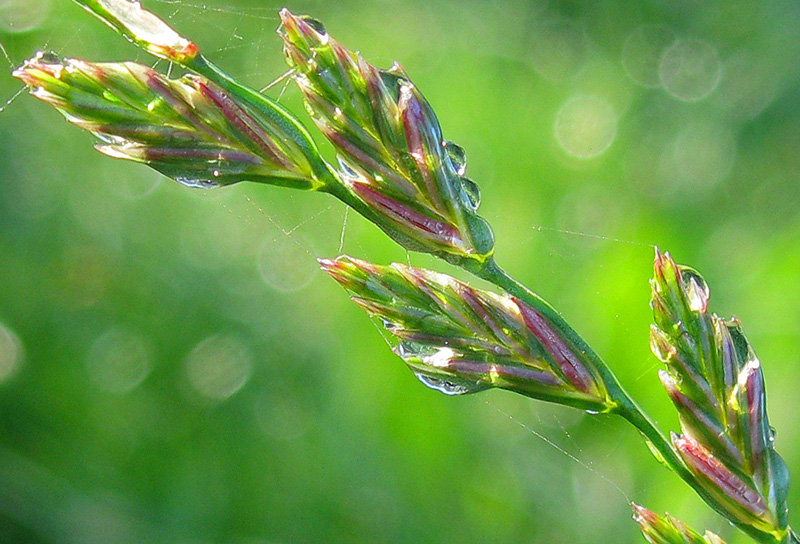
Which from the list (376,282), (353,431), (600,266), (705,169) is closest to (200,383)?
(353,431)

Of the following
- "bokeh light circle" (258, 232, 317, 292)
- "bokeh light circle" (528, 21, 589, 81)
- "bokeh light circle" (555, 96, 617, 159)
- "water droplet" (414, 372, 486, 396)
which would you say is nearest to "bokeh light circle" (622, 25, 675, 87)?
"bokeh light circle" (528, 21, 589, 81)

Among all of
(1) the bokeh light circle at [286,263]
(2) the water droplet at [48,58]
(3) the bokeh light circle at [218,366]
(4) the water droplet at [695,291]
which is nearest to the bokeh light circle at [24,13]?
(1) the bokeh light circle at [286,263]

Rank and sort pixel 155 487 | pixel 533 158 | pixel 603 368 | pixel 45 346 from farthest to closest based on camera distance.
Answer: pixel 533 158 → pixel 45 346 → pixel 155 487 → pixel 603 368

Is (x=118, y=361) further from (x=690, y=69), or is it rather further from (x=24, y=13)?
(x=690, y=69)

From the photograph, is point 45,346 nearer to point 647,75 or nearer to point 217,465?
point 217,465

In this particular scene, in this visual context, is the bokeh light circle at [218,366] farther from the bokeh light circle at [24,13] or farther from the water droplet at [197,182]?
the water droplet at [197,182]

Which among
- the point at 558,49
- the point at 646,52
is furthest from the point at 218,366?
the point at 646,52

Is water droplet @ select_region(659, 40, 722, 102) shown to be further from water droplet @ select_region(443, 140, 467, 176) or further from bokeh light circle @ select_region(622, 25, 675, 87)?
water droplet @ select_region(443, 140, 467, 176)
